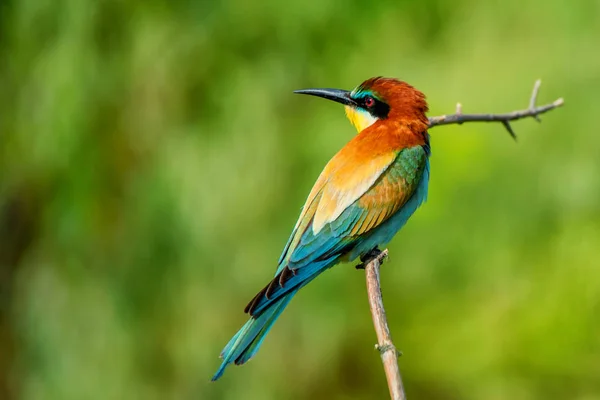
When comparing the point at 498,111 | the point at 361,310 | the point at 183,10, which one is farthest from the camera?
the point at 498,111

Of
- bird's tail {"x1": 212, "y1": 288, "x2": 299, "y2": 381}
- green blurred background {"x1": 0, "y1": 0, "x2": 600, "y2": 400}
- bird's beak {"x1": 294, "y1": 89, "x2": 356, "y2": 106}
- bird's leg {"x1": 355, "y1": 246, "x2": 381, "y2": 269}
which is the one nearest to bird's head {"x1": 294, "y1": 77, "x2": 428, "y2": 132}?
bird's beak {"x1": 294, "y1": 89, "x2": 356, "y2": 106}

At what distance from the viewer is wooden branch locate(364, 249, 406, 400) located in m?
1.83

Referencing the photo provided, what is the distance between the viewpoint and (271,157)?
450 centimetres

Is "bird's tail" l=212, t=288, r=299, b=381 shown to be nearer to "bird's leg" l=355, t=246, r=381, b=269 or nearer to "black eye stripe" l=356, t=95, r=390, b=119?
"bird's leg" l=355, t=246, r=381, b=269

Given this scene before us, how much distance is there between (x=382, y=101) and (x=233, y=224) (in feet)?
4.74

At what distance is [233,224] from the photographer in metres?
4.41

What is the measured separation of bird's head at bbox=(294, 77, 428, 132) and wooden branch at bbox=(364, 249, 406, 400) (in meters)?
0.67

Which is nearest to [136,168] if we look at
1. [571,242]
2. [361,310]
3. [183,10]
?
[183,10]

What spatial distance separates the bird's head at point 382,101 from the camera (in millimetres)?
3115

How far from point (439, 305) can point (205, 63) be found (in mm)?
1815

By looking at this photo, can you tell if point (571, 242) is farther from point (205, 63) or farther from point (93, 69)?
point (93, 69)

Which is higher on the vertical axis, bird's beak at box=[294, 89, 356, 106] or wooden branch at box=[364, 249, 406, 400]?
bird's beak at box=[294, 89, 356, 106]

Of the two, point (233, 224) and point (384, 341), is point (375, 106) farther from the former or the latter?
point (233, 224)

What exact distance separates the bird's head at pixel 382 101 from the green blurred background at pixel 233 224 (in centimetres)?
125
